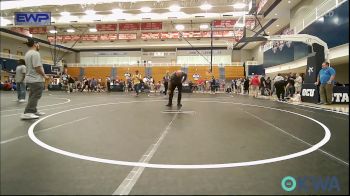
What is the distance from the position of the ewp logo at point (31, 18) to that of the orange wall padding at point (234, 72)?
85.0ft

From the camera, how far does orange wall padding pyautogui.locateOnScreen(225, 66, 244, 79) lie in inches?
1488

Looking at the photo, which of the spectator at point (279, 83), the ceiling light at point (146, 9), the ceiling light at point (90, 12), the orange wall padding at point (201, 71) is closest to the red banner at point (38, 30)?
the ceiling light at point (90, 12)

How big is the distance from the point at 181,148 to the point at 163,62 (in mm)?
37824

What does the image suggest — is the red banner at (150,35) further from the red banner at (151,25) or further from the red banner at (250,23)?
the red banner at (250,23)

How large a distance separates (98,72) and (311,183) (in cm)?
4027

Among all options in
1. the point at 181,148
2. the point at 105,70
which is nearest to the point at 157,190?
the point at 181,148

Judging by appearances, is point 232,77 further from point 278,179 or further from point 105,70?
point 278,179

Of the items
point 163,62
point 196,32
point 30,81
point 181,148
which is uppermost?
point 196,32

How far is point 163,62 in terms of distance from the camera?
40.6m

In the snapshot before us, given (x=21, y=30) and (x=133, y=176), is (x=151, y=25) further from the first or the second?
(x=133, y=176)

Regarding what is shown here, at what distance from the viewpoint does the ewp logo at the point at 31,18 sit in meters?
17.3

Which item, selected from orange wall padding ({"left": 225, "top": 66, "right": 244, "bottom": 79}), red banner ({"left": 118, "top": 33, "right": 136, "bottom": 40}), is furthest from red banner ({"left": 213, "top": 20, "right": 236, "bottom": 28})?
orange wall padding ({"left": 225, "top": 66, "right": 244, "bottom": 79})

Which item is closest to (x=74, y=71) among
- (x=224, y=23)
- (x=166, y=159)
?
(x=224, y=23)

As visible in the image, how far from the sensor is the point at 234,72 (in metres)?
38.0
